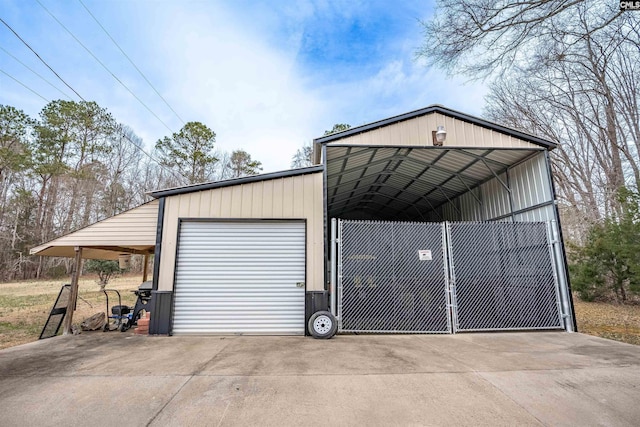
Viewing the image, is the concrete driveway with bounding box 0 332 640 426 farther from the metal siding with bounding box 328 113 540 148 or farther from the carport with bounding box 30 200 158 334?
the metal siding with bounding box 328 113 540 148

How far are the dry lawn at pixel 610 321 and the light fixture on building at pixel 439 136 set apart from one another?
4.65 meters

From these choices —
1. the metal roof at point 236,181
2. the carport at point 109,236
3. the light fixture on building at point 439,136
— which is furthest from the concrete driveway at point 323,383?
the light fixture on building at point 439,136

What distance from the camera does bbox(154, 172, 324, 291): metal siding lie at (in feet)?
19.1

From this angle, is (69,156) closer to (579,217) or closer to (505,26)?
(505,26)

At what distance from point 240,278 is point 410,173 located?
20.9 feet

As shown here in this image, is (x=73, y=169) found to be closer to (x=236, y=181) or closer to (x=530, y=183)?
(x=236, y=181)

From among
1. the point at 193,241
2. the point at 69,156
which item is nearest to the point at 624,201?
the point at 193,241

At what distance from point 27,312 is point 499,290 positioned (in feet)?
40.8

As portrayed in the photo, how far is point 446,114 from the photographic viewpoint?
21.2 ft

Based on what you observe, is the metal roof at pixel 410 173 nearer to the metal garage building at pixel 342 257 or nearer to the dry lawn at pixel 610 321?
the metal garage building at pixel 342 257

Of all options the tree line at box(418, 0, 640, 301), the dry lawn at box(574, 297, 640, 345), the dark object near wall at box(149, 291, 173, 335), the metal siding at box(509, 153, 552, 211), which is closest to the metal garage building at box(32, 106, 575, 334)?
the dark object near wall at box(149, 291, 173, 335)

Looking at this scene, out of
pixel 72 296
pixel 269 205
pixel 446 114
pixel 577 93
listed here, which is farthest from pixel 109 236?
pixel 577 93

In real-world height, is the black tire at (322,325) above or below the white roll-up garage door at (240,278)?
below

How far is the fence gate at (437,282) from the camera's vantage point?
560cm
